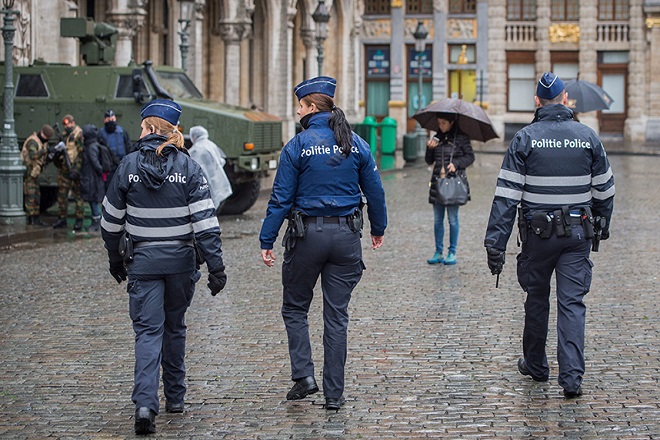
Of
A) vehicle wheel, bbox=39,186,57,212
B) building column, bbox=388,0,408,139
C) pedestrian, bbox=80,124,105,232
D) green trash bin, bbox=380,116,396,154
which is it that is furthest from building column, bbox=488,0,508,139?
Result: pedestrian, bbox=80,124,105,232

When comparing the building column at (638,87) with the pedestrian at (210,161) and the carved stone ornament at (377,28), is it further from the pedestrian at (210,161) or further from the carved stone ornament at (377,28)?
the pedestrian at (210,161)

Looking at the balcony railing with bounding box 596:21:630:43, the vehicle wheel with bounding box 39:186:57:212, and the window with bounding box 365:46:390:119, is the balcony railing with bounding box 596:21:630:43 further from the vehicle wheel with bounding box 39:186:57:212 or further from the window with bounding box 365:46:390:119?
the vehicle wheel with bounding box 39:186:57:212

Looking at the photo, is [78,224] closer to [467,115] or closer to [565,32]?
[467,115]

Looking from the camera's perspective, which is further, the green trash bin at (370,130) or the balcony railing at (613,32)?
the balcony railing at (613,32)

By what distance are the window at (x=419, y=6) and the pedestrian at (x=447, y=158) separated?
130 feet

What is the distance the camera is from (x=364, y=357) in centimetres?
895

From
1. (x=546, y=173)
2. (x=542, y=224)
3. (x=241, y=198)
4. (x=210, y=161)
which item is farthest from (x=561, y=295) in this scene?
(x=241, y=198)

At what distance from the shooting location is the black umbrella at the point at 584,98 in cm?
1628

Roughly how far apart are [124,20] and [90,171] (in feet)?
33.8

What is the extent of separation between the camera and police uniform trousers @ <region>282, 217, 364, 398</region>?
7.43m

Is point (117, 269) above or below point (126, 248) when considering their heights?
below

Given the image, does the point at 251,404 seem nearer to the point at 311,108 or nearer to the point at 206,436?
the point at 206,436

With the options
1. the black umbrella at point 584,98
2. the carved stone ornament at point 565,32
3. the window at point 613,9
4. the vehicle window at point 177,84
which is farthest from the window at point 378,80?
the black umbrella at point 584,98

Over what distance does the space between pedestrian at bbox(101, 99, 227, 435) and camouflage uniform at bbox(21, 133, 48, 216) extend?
1171 cm
